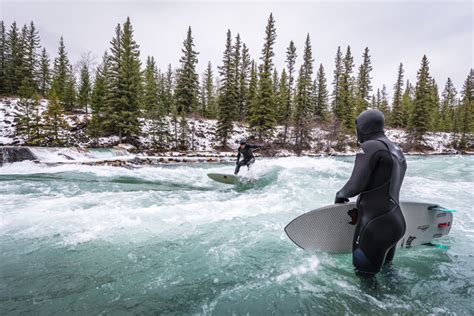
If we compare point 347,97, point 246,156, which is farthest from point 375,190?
point 347,97

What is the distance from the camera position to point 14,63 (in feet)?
131

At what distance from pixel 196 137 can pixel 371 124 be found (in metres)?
32.8

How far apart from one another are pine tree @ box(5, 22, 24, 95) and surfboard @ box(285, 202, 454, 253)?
52255mm

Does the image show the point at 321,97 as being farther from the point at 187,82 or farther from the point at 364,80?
the point at 187,82

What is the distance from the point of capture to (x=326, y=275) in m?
3.38

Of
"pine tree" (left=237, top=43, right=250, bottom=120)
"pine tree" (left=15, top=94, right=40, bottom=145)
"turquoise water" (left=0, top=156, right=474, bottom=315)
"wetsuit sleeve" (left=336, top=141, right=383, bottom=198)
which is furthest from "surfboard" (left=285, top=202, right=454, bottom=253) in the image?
"pine tree" (left=237, top=43, right=250, bottom=120)

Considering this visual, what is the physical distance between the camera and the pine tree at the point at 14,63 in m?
39.2

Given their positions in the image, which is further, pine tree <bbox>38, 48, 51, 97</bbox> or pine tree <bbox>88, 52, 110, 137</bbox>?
pine tree <bbox>38, 48, 51, 97</bbox>

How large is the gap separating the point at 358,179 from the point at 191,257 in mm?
2818

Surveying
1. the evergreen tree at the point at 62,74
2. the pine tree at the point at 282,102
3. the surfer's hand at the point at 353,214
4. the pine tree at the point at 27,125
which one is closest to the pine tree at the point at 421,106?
the pine tree at the point at 282,102

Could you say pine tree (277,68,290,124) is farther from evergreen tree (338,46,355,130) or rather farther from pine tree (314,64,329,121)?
evergreen tree (338,46,355,130)

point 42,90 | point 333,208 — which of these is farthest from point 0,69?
point 333,208

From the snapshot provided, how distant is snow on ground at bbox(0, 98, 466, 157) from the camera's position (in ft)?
91.2

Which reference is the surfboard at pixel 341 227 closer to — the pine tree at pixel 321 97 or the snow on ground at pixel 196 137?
the snow on ground at pixel 196 137
